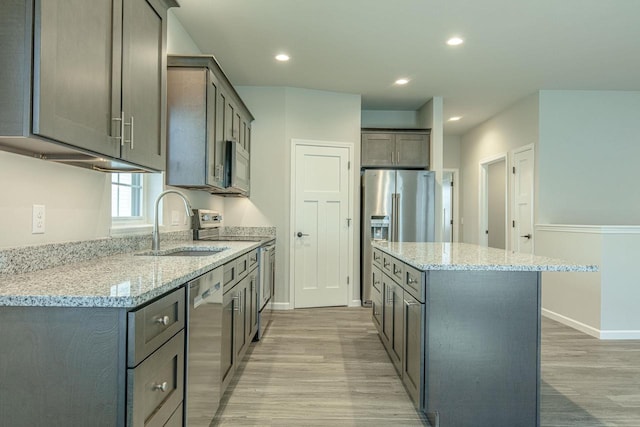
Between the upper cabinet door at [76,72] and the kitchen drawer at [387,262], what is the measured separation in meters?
1.98

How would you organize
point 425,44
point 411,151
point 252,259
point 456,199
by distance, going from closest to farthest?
point 252,259 → point 425,44 → point 411,151 → point 456,199

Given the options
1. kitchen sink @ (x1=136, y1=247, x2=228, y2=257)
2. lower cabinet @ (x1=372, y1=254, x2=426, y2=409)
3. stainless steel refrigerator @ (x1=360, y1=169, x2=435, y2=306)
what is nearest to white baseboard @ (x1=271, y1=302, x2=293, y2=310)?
stainless steel refrigerator @ (x1=360, y1=169, x2=435, y2=306)

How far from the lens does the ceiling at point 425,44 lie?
2840 mm

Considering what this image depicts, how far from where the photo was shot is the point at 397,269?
2572mm

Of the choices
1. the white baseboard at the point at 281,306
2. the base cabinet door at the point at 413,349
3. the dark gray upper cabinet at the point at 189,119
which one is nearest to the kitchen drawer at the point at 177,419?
the base cabinet door at the point at 413,349

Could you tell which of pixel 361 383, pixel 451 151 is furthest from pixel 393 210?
pixel 451 151

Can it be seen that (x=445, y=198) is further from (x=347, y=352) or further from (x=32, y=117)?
(x=32, y=117)

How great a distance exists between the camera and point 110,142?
1.50 meters

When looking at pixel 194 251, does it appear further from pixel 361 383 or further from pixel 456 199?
pixel 456 199

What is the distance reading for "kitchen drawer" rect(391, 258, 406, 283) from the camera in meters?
2.44

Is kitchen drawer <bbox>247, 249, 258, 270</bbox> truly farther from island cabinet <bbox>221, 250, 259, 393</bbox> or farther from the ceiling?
the ceiling

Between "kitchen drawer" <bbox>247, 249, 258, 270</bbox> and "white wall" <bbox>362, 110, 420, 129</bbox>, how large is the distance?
3242 mm

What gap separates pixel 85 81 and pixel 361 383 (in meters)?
2.36

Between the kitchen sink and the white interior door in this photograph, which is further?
the white interior door
